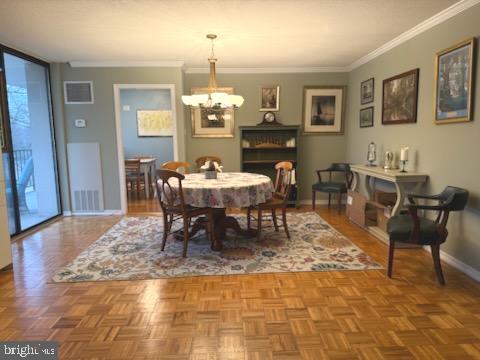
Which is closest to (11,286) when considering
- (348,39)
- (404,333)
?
(404,333)

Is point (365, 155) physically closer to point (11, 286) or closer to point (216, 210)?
point (216, 210)

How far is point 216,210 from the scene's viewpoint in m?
3.57

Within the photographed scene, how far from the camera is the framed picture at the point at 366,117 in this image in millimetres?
4591

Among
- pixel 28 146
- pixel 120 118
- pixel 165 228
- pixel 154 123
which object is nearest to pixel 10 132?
pixel 28 146

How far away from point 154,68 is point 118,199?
213 cm

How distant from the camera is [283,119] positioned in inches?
215

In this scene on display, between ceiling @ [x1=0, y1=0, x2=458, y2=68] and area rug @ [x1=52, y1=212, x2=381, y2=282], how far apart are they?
2.31 m

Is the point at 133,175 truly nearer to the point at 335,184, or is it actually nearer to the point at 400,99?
the point at 335,184

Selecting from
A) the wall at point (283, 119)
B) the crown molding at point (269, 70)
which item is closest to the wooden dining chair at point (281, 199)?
the wall at point (283, 119)

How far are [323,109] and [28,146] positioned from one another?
458 cm

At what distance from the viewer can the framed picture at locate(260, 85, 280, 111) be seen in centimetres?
538

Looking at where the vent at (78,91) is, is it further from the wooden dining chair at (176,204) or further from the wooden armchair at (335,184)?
the wooden armchair at (335,184)

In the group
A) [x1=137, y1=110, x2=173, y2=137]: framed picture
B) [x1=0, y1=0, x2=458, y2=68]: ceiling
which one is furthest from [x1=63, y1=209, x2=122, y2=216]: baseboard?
[x1=137, y1=110, x2=173, y2=137]: framed picture

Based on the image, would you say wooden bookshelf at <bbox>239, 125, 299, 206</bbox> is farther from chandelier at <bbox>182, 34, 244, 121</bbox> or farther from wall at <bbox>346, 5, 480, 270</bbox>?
chandelier at <bbox>182, 34, 244, 121</bbox>
